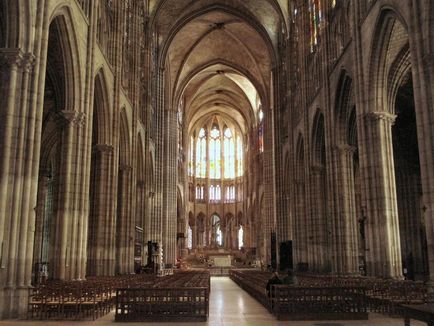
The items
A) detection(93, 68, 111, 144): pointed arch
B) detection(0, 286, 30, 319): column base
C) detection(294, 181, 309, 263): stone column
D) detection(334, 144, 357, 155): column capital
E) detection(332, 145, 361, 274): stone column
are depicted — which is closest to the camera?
detection(0, 286, 30, 319): column base

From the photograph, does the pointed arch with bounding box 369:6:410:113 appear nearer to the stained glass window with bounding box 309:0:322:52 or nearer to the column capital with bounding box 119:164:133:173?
the stained glass window with bounding box 309:0:322:52

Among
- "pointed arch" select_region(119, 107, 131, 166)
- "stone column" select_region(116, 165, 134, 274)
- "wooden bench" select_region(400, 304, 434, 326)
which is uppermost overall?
"pointed arch" select_region(119, 107, 131, 166)

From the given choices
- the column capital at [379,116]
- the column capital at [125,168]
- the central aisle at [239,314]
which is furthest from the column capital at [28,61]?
the column capital at [125,168]

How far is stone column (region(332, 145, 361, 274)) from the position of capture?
79.2 ft

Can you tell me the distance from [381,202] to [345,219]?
5.82 metres

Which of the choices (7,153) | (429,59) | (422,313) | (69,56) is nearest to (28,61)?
(7,153)

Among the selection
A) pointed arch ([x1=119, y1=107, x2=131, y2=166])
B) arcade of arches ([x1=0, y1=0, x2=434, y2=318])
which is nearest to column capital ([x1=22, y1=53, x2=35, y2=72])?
arcade of arches ([x1=0, y1=0, x2=434, y2=318])

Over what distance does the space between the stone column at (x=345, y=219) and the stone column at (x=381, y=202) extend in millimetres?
4881

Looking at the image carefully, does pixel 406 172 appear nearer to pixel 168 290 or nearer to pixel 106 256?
pixel 106 256

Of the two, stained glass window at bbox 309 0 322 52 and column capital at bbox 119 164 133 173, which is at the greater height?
stained glass window at bbox 309 0 322 52

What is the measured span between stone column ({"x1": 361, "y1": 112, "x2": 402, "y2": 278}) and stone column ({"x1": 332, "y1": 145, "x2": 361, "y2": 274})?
192 inches

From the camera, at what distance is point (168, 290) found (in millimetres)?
12234

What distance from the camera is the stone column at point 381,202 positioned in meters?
18.5

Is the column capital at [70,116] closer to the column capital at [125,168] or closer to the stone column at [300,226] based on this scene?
the column capital at [125,168]
